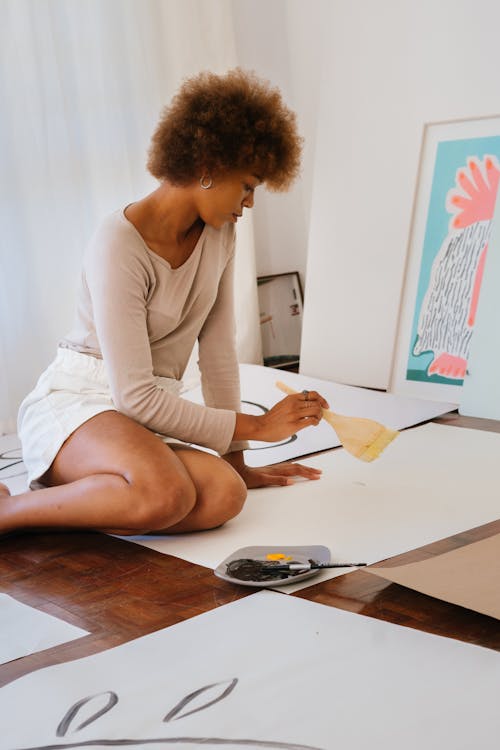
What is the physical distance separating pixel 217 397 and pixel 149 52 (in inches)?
77.0

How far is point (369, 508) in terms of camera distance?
2.14 m

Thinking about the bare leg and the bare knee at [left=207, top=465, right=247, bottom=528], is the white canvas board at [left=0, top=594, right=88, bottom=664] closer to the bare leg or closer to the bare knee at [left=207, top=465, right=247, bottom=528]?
the bare leg

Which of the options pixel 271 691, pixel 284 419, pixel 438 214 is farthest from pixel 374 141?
pixel 271 691

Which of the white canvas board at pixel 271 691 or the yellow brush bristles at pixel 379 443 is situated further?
the yellow brush bristles at pixel 379 443

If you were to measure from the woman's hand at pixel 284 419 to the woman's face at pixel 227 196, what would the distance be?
410 millimetres

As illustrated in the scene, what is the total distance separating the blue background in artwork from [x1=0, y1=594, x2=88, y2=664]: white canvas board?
6.23ft

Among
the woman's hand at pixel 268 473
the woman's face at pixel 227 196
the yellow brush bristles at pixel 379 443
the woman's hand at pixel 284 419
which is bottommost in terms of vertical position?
the woman's hand at pixel 268 473

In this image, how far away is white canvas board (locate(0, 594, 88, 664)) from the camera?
5.00ft

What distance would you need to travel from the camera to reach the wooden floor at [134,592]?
150 centimetres

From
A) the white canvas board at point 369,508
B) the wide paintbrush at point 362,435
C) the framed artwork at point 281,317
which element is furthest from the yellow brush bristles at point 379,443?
the framed artwork at point 281,317

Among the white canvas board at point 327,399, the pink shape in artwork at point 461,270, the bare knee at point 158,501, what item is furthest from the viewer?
the pink shape in artwork at point 461,270

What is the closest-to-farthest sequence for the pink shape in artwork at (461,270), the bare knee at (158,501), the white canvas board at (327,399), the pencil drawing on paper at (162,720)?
the pencil drawing on paper at (162,720) < the bare knee at (158,501) < the white canvas board at (327,399) < the pink shape in artwork at (461,270)

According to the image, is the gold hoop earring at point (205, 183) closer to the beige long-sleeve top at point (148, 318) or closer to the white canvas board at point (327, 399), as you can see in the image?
the beige long-sleeve top at point (148, 318)

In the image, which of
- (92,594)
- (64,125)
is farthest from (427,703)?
(64,125)
